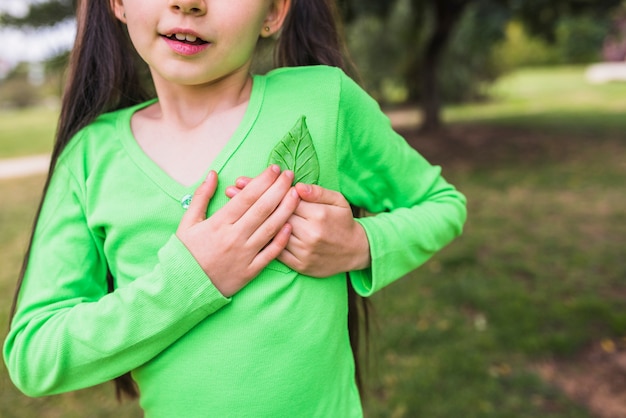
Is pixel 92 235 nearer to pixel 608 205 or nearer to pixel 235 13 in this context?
pixel 235 13

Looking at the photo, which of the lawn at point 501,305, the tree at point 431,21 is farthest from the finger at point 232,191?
the tree at point 431,21

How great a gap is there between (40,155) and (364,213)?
15.3m

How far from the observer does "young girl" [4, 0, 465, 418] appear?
107 centimetres

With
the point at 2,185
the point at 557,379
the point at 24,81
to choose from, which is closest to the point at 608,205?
the point at 557,379

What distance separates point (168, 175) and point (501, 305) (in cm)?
346

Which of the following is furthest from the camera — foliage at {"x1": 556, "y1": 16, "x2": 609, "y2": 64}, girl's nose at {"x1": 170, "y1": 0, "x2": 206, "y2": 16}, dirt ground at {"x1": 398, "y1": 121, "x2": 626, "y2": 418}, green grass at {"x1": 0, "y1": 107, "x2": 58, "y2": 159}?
green grass at {"x1": 0, "y1": 107, "x2": 58, "y2": 159}

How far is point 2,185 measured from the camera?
35.3ft

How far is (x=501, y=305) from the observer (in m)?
4.09

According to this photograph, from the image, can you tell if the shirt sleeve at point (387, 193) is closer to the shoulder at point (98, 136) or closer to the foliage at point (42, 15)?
the shoulder at point (98, 136)

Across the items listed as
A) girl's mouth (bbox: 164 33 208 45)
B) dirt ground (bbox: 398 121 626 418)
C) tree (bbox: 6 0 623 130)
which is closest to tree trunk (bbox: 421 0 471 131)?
tree (bbox: 6 0 623 130)

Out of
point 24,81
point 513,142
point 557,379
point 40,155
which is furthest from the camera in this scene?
point 24,81

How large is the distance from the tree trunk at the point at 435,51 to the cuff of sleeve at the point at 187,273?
32.3 ft

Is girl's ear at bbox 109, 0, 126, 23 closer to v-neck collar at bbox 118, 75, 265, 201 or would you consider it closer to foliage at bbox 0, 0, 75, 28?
v-neck collar at bbox 118, 75, 265, 201

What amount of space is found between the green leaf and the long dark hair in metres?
0.34
